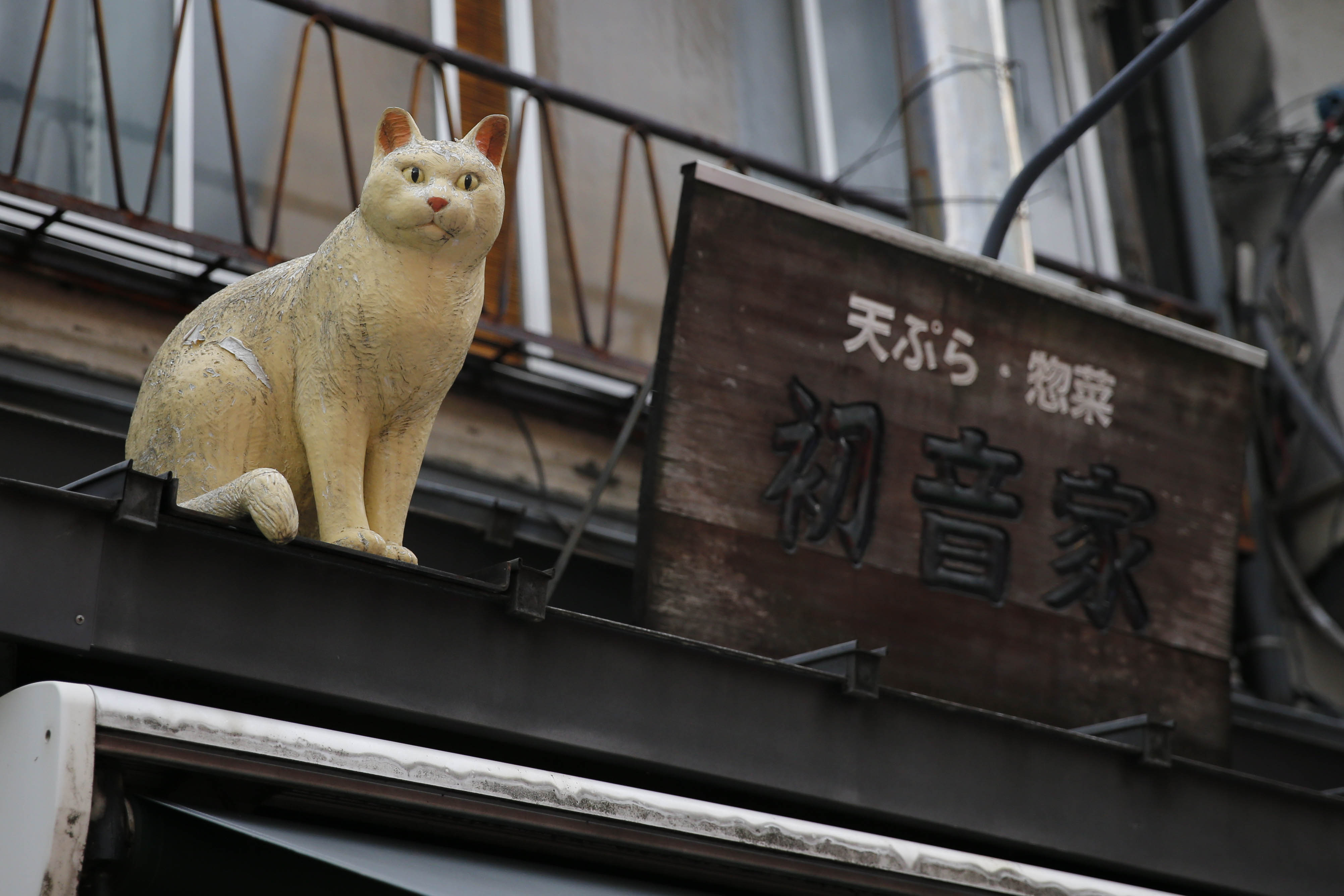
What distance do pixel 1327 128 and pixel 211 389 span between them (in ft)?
23.0

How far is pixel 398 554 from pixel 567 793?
0.68 m

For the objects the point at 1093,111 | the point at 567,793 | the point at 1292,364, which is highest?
the point at 1292,364

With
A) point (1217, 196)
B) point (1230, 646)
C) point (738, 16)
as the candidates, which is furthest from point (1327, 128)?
point (1230, 646)

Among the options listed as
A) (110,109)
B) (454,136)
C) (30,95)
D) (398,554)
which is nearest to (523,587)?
(398,554)

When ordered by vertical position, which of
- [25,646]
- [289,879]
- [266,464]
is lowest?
[289,879]

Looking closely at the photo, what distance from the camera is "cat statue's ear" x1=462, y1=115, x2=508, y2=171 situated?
3572 millimetres

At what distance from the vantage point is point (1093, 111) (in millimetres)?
5293

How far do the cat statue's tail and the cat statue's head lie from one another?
2.11 feet

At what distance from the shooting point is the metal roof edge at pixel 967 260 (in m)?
4.60

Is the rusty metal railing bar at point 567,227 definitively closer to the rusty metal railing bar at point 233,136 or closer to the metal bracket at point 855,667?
the rusty metal railing bar at point 233,136

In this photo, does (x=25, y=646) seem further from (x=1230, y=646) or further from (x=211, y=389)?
(x=1230, y=646)

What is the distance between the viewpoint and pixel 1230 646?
5.36m

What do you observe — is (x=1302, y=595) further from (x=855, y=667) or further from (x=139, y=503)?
(x=139, y=503)

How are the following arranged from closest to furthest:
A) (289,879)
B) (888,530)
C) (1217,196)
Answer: (289,879)
(888,530)
(1217,196)
